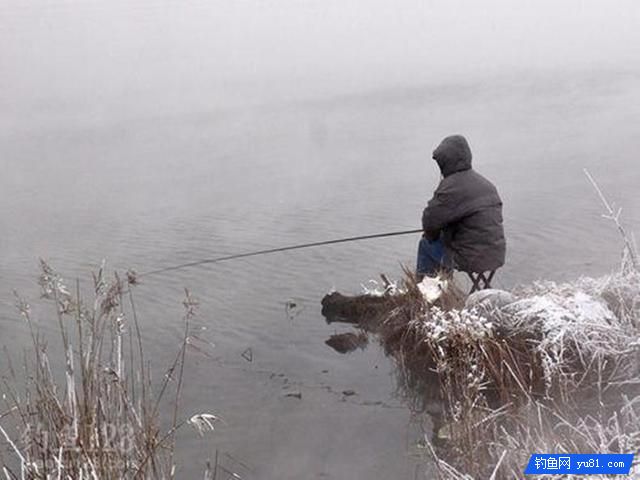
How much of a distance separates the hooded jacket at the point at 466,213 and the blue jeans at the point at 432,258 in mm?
152

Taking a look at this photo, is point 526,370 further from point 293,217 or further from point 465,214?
point 293,217

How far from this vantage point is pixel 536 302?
608 centimetres

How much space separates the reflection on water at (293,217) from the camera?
627 centimetres

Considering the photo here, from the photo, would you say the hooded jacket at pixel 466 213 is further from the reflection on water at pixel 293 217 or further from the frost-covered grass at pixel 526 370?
the reflection on water at pixel 293 217

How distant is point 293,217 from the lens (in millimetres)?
12469

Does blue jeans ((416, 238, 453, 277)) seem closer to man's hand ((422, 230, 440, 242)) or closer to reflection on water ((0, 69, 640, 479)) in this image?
man's hand ((422, 230, 440, 242))

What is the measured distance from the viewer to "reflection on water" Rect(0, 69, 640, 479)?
20.6 ft

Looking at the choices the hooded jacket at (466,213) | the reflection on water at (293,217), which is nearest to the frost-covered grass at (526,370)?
the hooded jacket at (466,213)

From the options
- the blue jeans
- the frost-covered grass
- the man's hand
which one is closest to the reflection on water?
the frost-covered grass

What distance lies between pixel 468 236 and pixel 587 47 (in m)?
29.5

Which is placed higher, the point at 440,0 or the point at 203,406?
the point at 440,0

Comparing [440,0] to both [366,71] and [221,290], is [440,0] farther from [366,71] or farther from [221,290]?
[221,290]

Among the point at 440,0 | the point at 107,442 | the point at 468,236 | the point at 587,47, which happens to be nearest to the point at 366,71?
the point at 587,47

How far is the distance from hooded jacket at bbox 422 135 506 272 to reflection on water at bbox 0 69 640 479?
111 centimetres
